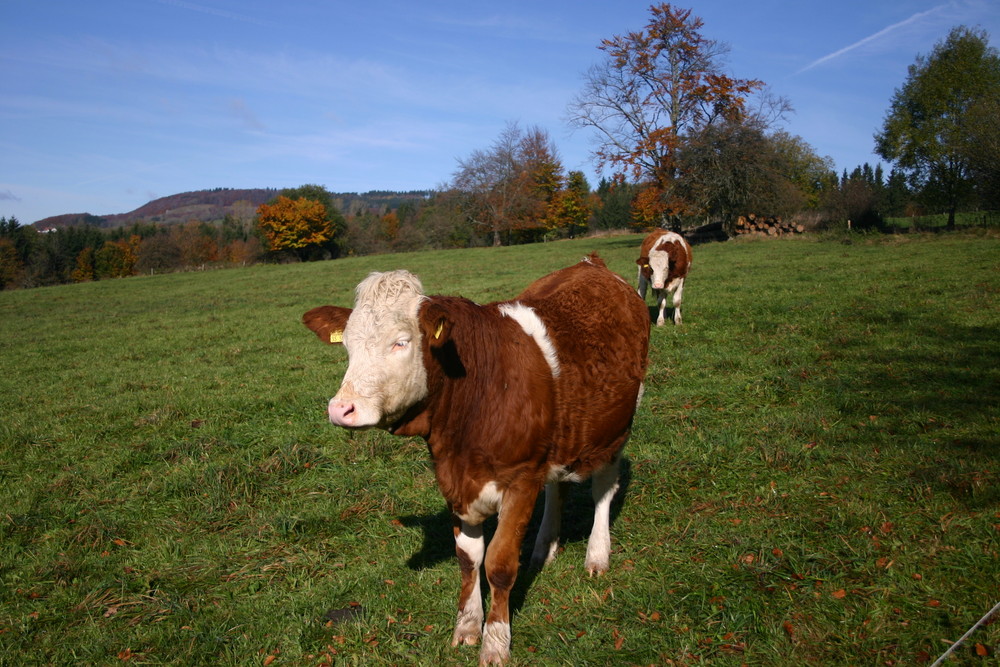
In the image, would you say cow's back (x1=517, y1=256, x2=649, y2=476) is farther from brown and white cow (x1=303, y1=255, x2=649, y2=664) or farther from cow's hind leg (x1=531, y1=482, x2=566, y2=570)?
cow's hind leg (x1=531, y1=482, x2=566, y2=570)

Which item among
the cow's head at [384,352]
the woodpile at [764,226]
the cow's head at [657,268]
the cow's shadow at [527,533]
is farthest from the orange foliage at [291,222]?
the cow's head at [384,352]

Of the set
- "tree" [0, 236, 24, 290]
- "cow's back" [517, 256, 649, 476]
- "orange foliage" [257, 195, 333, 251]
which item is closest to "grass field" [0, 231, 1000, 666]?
"cow's back" [517, 256, 649, 476]

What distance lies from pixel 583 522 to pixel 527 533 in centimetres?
47

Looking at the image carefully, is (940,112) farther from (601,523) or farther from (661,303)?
(601,523)

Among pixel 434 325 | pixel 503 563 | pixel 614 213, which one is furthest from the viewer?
pixel 614 213

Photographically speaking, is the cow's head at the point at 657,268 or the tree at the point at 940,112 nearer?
the cow's head at the point at 657,268

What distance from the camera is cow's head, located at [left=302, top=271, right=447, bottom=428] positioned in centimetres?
313

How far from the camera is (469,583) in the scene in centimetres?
385

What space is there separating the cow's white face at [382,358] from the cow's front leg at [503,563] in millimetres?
805

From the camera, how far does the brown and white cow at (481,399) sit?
10.8 ft

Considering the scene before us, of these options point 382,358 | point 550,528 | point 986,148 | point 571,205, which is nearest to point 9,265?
point 571,205

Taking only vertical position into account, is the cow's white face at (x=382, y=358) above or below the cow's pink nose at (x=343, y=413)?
above

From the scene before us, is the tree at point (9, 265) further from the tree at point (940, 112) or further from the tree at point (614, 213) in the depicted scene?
the tree at point (940, 112)

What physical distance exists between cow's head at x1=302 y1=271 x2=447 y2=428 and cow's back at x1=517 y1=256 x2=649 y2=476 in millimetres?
958
